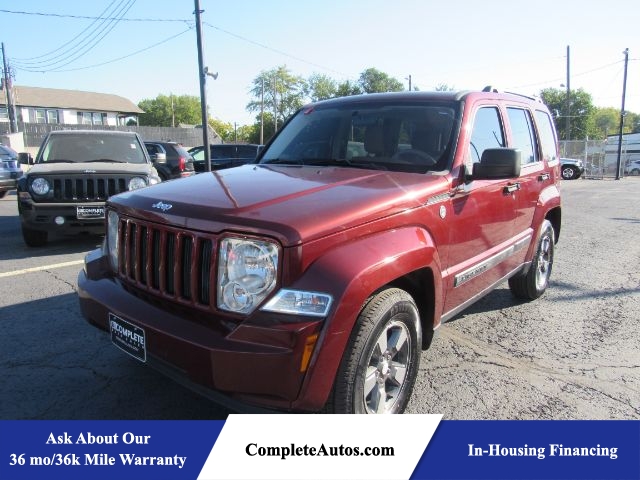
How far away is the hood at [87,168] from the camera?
678 cm

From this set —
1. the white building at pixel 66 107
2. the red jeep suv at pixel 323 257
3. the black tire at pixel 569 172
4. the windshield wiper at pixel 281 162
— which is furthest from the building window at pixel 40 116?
the red jeep suv at pixel 323 257

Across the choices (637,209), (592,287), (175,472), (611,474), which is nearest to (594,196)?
(637,209)

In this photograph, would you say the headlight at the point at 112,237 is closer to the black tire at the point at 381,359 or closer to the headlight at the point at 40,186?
the black tire at the point at 381,359

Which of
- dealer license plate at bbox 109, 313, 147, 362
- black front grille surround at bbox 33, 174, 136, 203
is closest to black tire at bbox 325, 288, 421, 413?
dealer license plate at bbox 109, 313, 147, 362

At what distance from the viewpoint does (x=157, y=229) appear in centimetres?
256

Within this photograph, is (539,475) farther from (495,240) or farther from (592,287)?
(592,287)

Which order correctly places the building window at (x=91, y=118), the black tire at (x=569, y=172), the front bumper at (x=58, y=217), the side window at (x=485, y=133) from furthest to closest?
the building window at (x=91, y=118) → the black tire at (x=569, y=172) → the front bumper at (x=58, y=217) → the side window at (x=485, y=133)

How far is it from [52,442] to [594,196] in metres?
18.9

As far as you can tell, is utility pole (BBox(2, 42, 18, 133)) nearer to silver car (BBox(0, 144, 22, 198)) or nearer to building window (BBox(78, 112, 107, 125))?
building window (BBox(78, 112, 107, 125))

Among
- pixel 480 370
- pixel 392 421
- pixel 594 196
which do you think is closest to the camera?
pixel 392 421

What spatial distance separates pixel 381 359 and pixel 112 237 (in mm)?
1805

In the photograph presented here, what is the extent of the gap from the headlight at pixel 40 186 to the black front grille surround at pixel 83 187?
38mm

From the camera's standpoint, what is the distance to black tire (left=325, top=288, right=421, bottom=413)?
224 centimetres

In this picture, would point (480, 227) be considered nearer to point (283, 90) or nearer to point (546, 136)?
point (546, 136)
